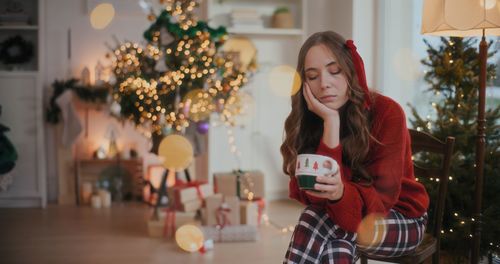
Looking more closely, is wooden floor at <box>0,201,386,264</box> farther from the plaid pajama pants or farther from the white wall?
the plaid pajama pants

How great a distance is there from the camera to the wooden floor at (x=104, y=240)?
319 cm

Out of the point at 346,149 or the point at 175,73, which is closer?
the point at 346,149

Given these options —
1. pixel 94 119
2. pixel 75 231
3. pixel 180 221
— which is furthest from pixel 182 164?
pixel 94 119

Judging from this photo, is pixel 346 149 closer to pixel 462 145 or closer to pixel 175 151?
pixel 462 145

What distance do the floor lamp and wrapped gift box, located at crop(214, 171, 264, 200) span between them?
6.27ft

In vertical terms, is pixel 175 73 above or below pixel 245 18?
below

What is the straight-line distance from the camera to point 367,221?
1.59 meters

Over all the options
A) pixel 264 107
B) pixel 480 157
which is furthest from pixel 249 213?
pixel 480 157

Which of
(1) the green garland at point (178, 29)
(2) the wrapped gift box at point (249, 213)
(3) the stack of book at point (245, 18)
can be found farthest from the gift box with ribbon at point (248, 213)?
(3) the stack of book at point (245, 18)

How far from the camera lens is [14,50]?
4867mm

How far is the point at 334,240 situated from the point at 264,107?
3.31 m

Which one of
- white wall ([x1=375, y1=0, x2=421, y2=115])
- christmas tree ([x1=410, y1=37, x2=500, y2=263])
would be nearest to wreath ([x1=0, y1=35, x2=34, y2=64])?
white wall ([x1=375, y1=0, x2=421, y2=115])

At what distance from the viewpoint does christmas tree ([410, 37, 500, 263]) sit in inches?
103

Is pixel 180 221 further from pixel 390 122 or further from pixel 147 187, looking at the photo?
pixel 390 122
